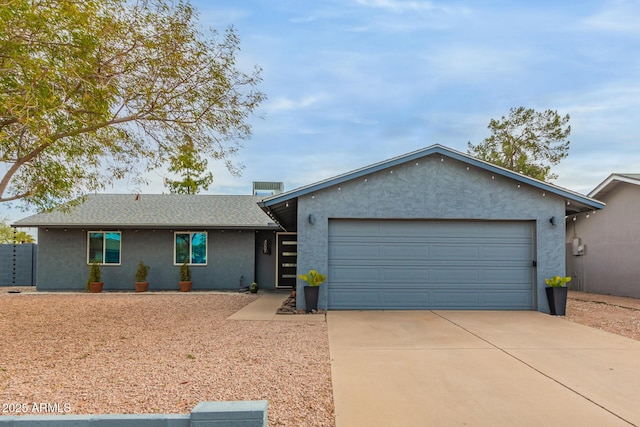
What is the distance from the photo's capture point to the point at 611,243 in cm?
1419

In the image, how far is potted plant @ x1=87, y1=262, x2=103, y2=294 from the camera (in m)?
14.4

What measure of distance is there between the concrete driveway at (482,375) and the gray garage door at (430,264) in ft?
5.92

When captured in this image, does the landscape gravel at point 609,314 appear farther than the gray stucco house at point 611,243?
No

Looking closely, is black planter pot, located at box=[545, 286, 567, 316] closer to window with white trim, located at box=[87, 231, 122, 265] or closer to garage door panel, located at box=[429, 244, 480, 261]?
garage door panel, located at box=[429, 244, 480, 261]

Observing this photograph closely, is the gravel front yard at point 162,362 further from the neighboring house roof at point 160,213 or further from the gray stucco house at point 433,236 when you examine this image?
the neighboring house roof at point 160,213

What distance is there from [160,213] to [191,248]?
1958 mm

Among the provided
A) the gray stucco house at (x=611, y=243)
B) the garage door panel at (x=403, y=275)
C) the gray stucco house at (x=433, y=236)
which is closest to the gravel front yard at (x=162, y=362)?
the gray stucco house at (x=433, y=236)

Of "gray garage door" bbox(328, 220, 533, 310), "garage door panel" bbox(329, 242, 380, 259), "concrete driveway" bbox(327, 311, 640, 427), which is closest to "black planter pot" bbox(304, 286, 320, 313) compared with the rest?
"gray garage door" bbox(328, 220, 533, 310)

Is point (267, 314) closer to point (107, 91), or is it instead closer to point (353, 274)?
point (353, 274)

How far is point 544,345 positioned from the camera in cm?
627

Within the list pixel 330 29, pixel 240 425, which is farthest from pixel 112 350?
pixel 330 29

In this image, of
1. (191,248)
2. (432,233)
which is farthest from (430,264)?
(191,248)

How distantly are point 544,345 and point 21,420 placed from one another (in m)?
6.54

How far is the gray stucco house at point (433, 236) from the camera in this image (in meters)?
9.64
